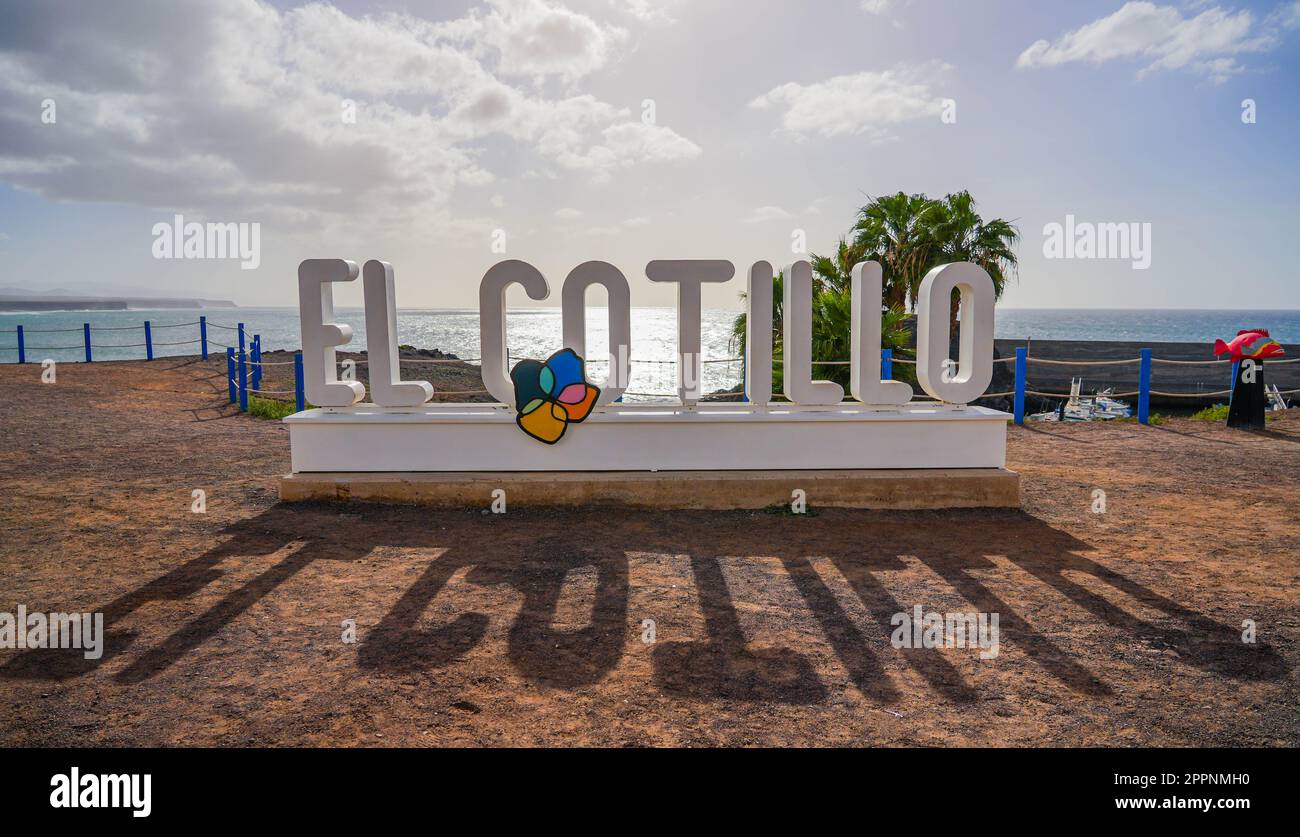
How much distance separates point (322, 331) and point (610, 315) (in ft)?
8.95

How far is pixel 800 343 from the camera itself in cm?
767

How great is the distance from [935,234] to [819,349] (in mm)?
5654

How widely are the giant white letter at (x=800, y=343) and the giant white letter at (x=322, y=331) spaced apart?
4097 mm

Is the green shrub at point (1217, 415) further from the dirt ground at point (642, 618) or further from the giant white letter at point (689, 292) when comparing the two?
the giant white letter at point (689, 292)

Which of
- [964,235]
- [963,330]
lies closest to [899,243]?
[964,235]

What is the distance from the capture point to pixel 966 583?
5465mm

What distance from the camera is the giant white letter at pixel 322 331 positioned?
295 inches

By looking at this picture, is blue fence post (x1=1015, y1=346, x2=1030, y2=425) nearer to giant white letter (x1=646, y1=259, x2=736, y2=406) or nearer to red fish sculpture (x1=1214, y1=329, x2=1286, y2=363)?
red fish sculpture (x1=1214, y1=329, x2=1286, y2=363)

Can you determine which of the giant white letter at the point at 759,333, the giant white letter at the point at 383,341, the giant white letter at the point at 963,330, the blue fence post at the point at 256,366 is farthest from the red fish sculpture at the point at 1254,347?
the blue fence post at the point at 256,366

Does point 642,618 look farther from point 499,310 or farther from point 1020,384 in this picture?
point 1020,384

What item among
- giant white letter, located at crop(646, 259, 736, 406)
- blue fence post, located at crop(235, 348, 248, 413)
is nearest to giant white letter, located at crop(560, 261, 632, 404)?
giant white letter, located at crop(646, 259, 736, 406)

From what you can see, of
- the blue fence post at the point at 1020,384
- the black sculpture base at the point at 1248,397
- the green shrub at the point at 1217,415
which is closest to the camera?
the black sculpture base at the point at 1248,397

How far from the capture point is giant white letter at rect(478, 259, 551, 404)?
7355 millimetres

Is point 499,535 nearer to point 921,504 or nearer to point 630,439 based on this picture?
point 630,439
